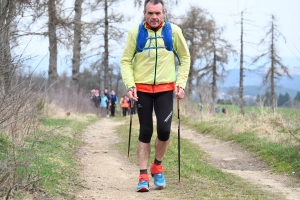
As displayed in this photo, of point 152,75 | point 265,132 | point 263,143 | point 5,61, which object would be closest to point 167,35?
point 152,75

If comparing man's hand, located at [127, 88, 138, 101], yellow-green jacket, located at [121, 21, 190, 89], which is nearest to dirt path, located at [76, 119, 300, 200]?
man's hand, located at [127, 88, 138, 101]

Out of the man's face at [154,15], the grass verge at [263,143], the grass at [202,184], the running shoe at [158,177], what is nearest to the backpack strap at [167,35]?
the man's face at [154,15]

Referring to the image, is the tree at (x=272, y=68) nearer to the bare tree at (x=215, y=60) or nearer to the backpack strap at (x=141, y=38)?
the bare tree at (x=215, y=60)

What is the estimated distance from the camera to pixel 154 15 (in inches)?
222

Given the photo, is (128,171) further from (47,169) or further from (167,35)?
(167,35)

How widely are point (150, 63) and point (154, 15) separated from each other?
0.54 meters

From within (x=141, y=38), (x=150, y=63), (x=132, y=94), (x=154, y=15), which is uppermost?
(x=154, y=15)

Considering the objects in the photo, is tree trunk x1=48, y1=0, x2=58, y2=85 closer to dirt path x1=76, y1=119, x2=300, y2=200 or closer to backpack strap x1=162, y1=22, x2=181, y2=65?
dirt path x1=76, y1=119, x2=300, y2=200

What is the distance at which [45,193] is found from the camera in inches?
192

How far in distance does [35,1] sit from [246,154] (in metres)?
6.19

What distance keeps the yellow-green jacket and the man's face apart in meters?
0.10

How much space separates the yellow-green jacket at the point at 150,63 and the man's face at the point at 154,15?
10cm

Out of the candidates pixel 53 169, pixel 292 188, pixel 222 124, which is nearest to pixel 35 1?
pixel 222 124

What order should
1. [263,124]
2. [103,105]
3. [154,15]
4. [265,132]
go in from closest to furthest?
[154,15]
[265,132]
[263,124]
[103,105]
